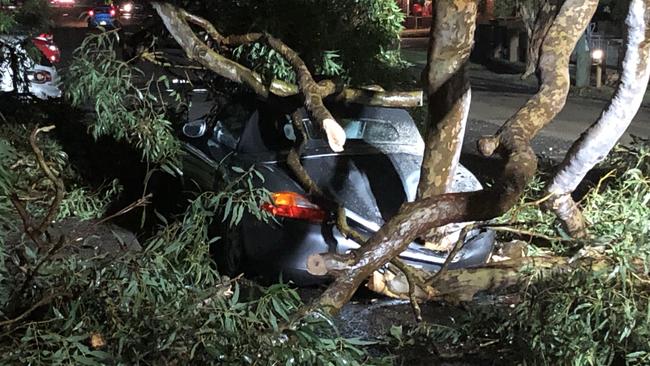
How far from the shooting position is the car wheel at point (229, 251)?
238 inches

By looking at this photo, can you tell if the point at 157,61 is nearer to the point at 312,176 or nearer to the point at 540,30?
the point at 312,176

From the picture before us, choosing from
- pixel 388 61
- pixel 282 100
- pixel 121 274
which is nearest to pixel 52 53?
pixel 388 61

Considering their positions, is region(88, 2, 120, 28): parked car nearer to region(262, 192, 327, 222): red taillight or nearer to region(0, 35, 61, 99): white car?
region(0, 35, 61, 99): white car

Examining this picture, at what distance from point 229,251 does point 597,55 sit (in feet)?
47.1

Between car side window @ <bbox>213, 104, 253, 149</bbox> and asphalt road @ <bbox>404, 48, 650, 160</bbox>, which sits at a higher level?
car side window @ <bbox>213, 104, 253, 149</bbox>

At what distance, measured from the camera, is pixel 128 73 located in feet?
21.3

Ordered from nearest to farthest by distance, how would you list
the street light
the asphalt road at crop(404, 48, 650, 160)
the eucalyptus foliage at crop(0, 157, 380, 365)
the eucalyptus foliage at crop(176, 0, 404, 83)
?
the eucalyptus foliage at crop(0, 157, 380, 365) < the eucalyptus foliage at crop(176, 0, 404, 83) < the asphalt road at crop(404, 48, 650, 160) < the street light

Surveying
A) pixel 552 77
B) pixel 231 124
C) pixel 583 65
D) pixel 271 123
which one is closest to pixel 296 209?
pixel 271 123

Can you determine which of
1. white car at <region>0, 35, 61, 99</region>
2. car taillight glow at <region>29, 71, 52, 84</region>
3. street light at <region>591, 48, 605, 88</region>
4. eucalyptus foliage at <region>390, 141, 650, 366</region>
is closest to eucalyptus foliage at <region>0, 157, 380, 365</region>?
eucalyptus foliage at <region>390, 141, 650, 366</region>

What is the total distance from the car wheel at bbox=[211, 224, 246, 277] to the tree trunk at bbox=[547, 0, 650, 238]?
7.87 ft

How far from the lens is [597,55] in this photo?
18.2m

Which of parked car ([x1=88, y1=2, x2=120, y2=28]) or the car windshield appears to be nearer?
the car windshield

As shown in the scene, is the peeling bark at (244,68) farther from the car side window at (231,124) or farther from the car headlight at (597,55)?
the car headlight at (597,55)

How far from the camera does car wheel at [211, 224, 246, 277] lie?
6.04 metres
